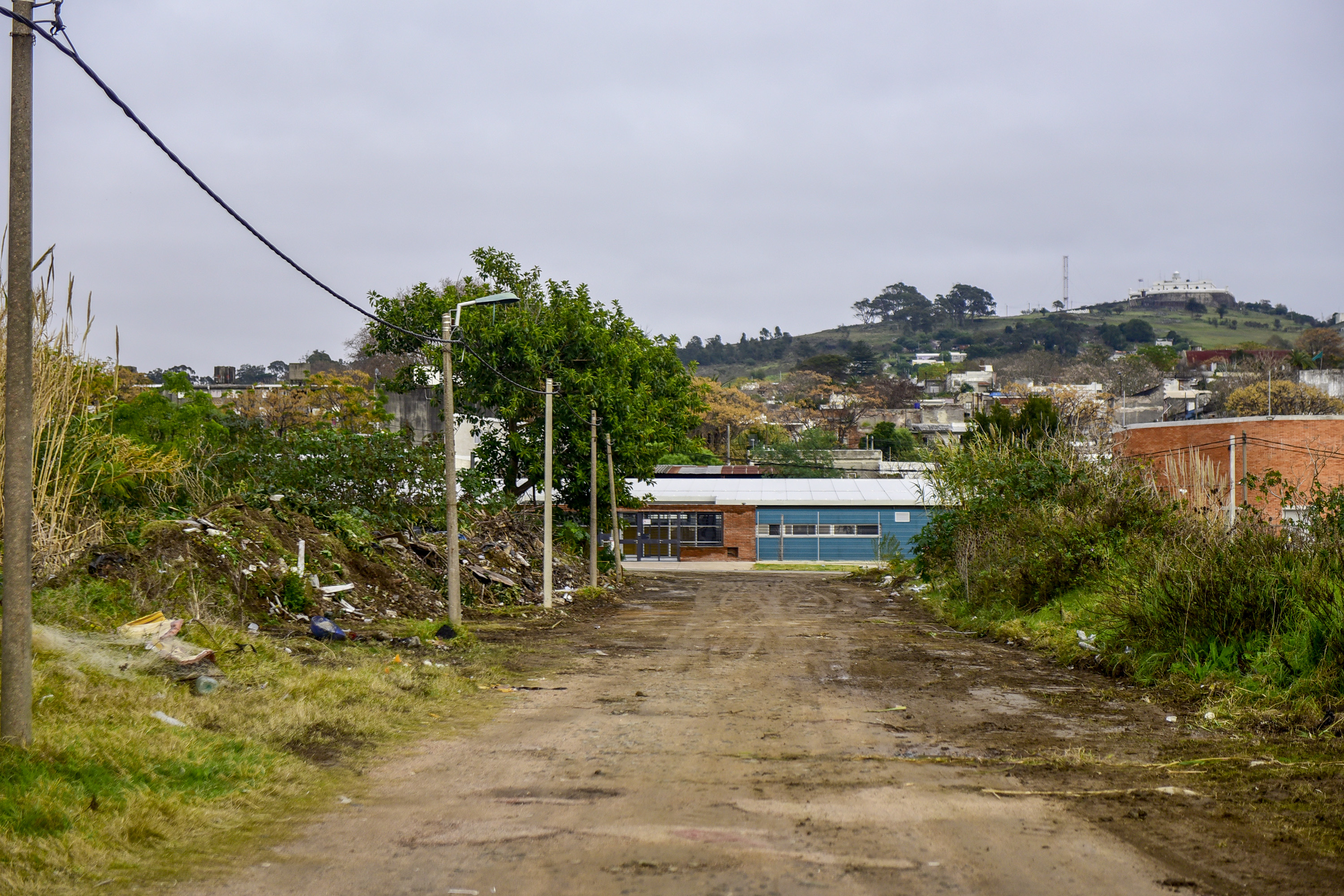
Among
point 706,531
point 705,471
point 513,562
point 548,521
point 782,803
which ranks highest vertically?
point 705,471

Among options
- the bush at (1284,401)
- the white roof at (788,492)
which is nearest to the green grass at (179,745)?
the white roof at (788,492)

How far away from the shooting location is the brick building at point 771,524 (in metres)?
49.9

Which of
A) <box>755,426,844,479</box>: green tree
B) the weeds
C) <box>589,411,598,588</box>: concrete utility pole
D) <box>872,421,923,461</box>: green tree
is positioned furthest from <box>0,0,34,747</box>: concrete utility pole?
<box>872,421,923,461</box>: green tree

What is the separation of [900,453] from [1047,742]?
69499mm

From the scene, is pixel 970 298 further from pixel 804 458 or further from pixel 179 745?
pixel 179 745

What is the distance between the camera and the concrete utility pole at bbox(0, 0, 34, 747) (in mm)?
6379

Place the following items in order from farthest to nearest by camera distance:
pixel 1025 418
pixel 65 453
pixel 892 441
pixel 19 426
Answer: pixel 892 441 < pixel 1025 418 < pixel 65 453 < pixel 19 426

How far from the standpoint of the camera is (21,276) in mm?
6445

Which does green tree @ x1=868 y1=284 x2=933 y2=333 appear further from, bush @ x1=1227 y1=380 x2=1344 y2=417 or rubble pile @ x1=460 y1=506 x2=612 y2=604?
rubble pile @ x1=460 y1=506 x2=612 y2=604

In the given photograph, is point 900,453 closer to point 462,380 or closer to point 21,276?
point 462,380

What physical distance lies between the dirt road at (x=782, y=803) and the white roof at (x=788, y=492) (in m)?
37.0

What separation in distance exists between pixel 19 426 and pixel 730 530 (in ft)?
148

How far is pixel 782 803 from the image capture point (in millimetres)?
6742

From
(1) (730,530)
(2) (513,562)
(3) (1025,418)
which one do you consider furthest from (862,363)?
(2) (513,562)
